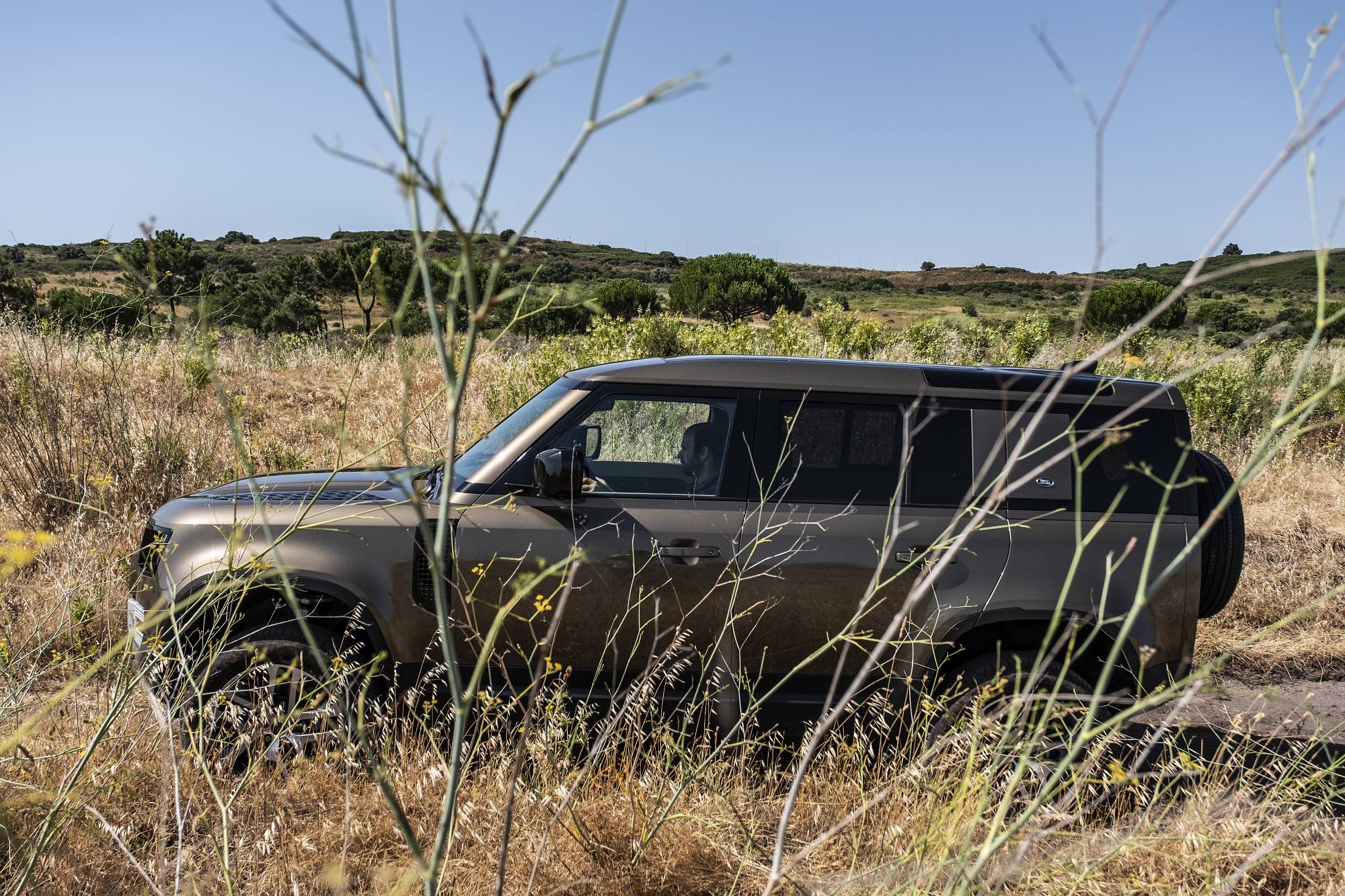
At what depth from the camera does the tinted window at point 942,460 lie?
3.81 metres

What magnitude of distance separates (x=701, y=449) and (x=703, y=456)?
5 centimetres

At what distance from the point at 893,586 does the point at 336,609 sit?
219 centimetres

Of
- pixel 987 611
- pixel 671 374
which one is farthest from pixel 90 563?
pixel 987 611

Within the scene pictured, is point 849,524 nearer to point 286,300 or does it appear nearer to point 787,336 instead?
point 787,336

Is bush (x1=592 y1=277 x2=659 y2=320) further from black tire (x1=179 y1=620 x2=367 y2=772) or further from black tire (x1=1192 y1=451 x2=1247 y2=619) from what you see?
black tire (x1=179 y1=620 x2=367 y2=772)

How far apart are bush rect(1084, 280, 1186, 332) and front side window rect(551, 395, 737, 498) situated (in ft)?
118

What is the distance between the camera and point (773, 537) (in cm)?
350

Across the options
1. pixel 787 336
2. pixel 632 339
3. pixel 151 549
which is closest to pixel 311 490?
pixel 151 549

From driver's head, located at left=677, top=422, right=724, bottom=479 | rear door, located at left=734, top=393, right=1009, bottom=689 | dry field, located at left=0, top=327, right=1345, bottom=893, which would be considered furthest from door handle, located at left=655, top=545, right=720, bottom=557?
dry field, located at left=0, top=327, right=1345, bottom=893

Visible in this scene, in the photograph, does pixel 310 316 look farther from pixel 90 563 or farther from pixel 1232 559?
pixel 1232 559

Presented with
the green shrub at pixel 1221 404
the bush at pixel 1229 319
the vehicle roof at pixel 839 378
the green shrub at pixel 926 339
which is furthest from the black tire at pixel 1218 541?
the bush at pixel 1229 319

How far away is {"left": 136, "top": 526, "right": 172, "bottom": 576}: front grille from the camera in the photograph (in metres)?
3.58

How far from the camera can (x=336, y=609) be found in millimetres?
3660

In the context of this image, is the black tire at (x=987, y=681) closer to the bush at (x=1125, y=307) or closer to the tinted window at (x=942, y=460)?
the tinted window at (x=942, y=460)
